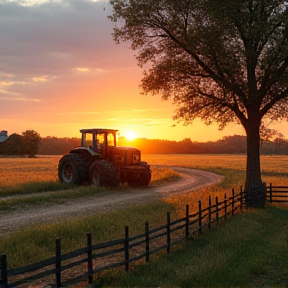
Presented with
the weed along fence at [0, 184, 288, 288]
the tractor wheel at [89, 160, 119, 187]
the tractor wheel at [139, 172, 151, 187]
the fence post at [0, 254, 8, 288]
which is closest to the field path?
Answer: the tractor wheel at [89, 160, 119, 187]

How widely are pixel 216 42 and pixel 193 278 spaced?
13.2 m

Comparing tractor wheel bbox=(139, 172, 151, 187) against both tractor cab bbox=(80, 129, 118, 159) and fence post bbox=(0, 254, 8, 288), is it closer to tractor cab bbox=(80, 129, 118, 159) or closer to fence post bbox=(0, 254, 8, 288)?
tractor cab bbox=(80, 129, 118, 159)

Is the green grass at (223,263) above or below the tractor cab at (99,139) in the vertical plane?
below

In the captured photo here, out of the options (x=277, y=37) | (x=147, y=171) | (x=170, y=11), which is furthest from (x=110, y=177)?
(x=277, y=37)

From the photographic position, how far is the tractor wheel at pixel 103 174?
26453mm

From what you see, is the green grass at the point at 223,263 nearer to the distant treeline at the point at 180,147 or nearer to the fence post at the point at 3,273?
the fence post at the point at 3,273

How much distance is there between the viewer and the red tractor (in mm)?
26891

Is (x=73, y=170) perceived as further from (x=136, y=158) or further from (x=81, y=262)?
(x=81, y=262)

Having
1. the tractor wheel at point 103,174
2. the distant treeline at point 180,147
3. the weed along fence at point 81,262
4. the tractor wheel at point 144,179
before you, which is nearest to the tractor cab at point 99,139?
the tractor wheel at point 103,174

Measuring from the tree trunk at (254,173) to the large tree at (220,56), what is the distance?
0.17ft

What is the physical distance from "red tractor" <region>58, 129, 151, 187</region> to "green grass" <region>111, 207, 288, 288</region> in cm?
1207

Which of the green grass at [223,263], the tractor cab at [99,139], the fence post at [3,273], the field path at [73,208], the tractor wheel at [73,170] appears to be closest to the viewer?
the fence post at [3,273]

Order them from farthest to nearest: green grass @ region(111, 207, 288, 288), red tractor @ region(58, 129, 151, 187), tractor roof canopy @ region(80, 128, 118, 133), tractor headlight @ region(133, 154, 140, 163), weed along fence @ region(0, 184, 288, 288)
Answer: tractor headlight @ region(133, 154, 140, 163)
tractor roof canopy @ region(80, 128, 118, 133)
red tractor @ region(58, 129, 151, 187)
green grass @ region(111, 207, 288, 288)
weed along fence @ region(0, 184, 288, 288)

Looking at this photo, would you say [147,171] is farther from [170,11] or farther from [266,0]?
[266,0]
